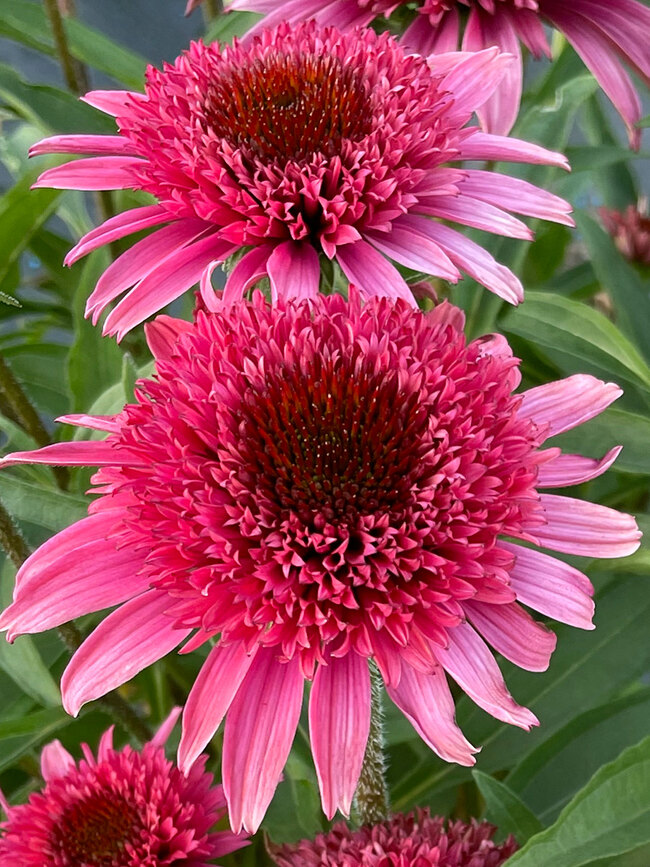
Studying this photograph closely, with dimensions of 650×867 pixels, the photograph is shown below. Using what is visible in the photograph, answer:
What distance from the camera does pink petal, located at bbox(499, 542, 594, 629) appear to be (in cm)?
32

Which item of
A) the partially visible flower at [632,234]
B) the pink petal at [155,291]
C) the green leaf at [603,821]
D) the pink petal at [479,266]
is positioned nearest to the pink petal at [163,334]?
the pink petal at [155,291]

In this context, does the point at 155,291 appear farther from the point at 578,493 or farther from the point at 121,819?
the point at 578,493

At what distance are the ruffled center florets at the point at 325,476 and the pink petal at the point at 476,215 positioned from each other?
0.24 feet

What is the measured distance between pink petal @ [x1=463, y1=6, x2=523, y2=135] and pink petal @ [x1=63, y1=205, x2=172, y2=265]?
0.19 metres

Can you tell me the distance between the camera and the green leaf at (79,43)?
63cm

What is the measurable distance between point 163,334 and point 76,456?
2.7 inches

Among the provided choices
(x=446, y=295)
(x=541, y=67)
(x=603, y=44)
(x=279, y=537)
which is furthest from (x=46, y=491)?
(x=541, y=67)

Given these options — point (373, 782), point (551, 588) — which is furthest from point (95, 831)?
point (551, 588)

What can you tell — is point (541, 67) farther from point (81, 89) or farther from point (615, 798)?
point (615, 798)

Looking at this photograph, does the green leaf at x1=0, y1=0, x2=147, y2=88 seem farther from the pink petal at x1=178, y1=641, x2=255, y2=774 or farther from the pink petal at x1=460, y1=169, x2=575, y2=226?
the pink petal at x1=178, y1=641, x2=255, y2=774

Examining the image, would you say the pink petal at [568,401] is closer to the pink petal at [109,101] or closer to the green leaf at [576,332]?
the green leaf at [576,332]

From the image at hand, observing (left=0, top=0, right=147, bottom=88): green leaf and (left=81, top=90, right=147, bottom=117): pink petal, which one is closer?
(left=81, top=90, right=147, bottom=117): pink petal

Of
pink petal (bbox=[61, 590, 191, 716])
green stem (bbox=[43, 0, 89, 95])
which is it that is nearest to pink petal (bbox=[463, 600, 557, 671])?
pink petal (bbox=[61, 590, 191, 716])

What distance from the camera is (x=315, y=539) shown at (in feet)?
0.99
